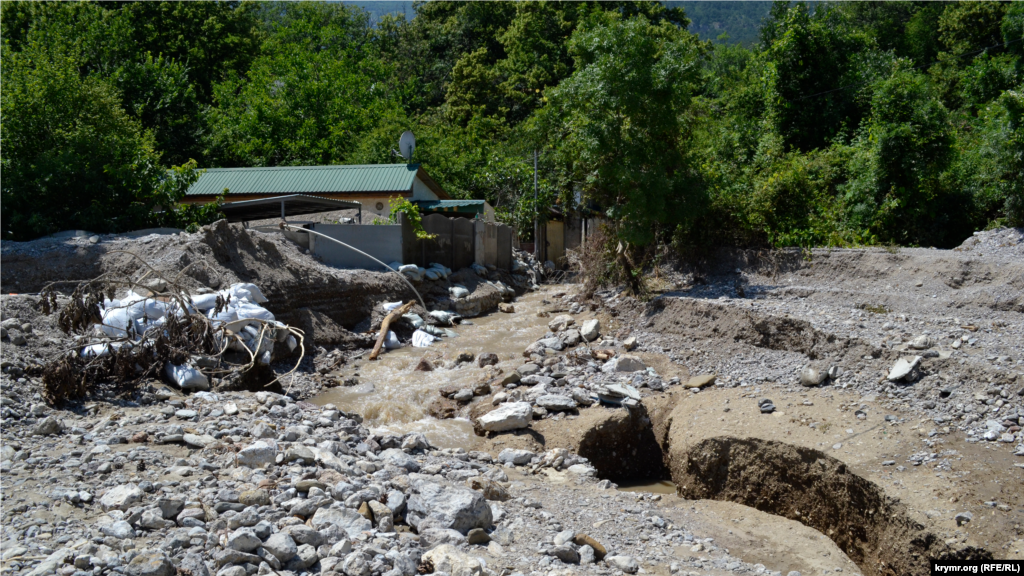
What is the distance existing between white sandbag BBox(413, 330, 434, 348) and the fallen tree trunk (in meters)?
0.53

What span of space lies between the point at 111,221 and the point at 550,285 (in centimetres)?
1229

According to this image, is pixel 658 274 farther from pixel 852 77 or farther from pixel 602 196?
pixel 852 77

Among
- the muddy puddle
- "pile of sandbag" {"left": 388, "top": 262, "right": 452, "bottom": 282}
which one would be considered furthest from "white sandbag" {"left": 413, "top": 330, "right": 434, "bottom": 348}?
the muddy puddle

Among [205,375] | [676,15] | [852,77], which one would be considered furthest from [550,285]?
[676,15]

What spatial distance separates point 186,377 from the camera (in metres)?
7.79

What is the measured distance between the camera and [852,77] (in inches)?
749

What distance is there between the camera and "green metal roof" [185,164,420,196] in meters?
18.6

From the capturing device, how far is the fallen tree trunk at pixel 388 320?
38.1 feet

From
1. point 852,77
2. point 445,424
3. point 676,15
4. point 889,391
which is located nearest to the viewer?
point 889,391

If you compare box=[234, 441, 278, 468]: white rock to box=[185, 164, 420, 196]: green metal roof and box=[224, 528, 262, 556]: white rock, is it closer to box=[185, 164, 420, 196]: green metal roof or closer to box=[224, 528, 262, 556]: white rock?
box=[224, 528, 262, 556]: white rock

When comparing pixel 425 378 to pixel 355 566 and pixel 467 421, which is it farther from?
pixel 355 566

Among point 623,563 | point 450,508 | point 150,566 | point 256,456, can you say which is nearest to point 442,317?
point 256,456

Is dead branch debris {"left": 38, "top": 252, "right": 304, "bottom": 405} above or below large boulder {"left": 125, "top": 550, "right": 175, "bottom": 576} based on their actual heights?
above

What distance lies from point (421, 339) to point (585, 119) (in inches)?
208
